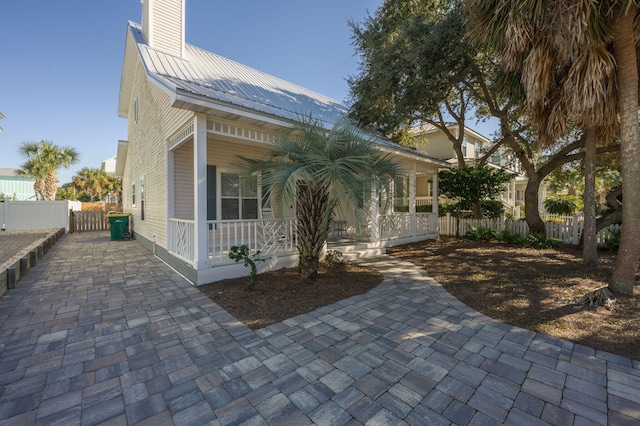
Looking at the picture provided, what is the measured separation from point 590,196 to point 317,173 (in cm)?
673

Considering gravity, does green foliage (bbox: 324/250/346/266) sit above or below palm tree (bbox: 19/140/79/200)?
below

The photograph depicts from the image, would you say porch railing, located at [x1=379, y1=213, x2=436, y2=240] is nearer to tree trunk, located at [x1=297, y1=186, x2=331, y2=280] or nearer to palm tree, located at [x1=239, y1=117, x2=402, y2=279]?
tree trunk, located at [x1=297, y1=186, x2=331, y2=280]

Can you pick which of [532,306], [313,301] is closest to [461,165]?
[532,306]

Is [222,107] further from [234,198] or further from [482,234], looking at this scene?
[482,234]

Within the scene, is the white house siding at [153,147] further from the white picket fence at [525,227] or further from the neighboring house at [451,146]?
the neighboring house at [451,146]

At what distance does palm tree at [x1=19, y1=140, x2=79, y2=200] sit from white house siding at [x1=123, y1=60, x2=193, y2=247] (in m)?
13.2

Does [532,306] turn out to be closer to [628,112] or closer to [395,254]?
[628,112]

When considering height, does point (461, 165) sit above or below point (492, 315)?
above

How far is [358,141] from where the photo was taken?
181 inches

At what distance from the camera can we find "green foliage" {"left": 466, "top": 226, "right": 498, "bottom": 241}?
35.3ft

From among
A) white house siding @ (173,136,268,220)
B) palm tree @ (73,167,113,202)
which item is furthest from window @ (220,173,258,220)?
palm tree @ (73,167,113,202)

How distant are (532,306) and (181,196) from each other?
8103 millimetres

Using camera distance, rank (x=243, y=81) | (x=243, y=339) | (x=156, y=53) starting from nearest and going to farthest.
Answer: (x=243, y=339) < (x=156, y=53) < (x=243, y=81)

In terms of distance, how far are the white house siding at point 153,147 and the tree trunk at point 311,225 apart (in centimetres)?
284
